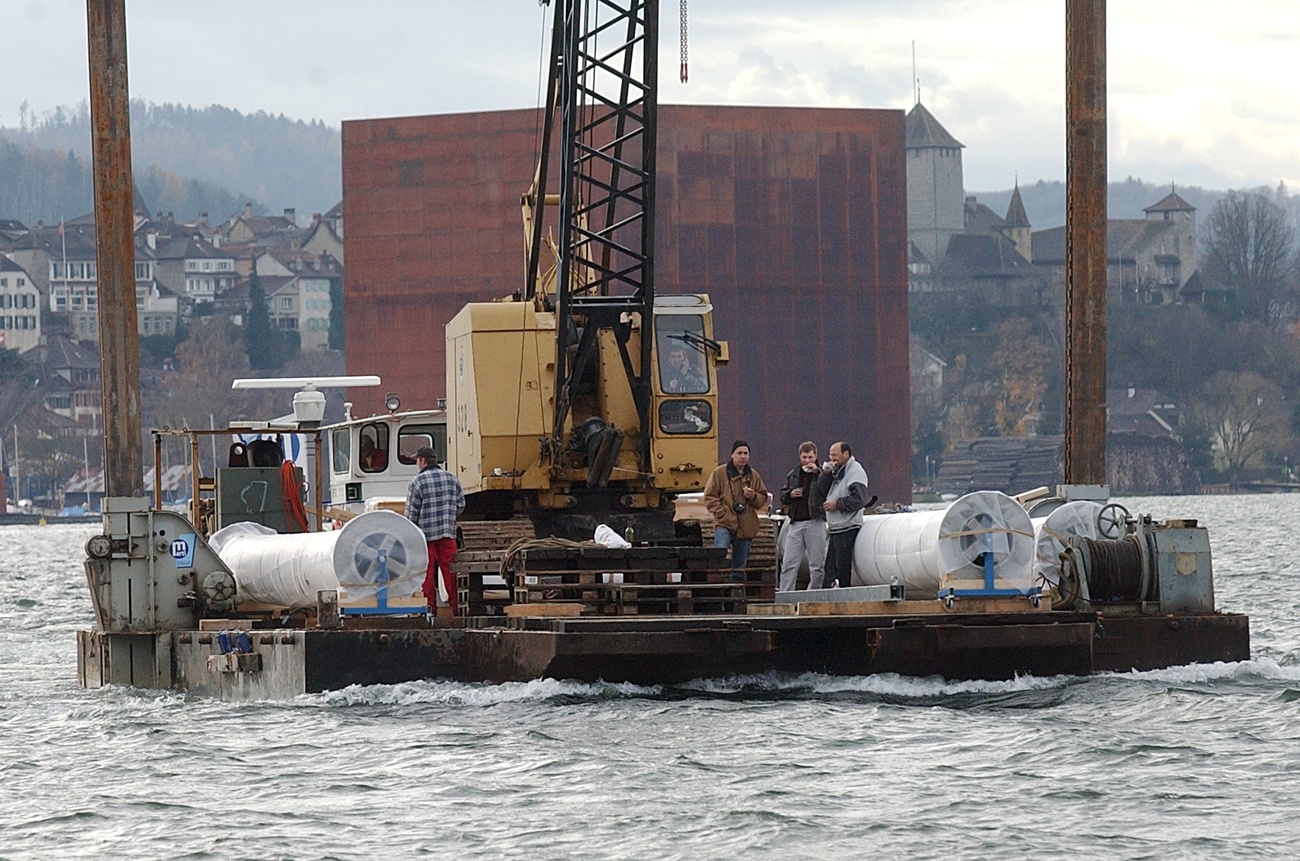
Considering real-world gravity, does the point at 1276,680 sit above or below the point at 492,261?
below

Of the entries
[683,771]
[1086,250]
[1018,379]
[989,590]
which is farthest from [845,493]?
[1018,379]

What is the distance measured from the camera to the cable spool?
21.1 meters

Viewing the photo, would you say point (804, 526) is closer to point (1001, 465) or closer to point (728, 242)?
point (728, 242)

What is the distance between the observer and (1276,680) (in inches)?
858

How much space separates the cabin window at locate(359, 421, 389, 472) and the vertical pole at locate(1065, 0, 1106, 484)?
31.5 feet

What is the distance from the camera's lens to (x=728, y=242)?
9894 cm

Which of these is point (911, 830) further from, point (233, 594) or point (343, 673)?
point (233, 594)

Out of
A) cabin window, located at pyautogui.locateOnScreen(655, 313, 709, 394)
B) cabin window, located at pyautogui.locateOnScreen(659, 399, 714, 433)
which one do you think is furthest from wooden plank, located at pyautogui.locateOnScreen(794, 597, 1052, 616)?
cabin window, located at pyautogui.locateOnScreen(655, 313, 709, 394)

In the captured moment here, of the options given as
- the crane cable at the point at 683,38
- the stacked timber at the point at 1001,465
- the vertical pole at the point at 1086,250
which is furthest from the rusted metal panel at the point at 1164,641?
the stacked timber at the point at 1001,465

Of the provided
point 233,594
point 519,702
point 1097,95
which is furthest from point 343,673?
point 1097,95

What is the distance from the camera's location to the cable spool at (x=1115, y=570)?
2114 centimetres

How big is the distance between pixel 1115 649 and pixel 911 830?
669 centimetres

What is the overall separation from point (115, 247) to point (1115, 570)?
10518mm

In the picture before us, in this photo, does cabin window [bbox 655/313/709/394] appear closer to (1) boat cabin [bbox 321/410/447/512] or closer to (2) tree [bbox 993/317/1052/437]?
(1) boat cabin [bbox 321/410/447/512]
